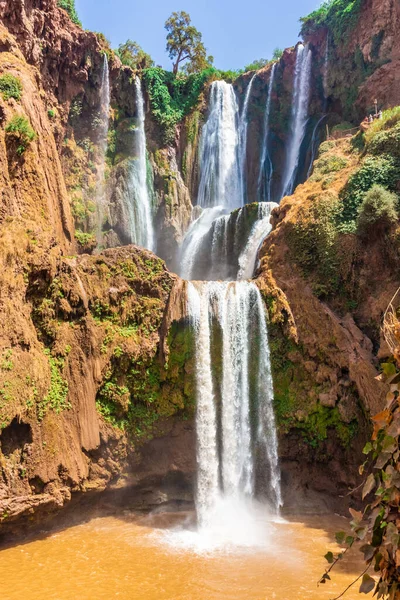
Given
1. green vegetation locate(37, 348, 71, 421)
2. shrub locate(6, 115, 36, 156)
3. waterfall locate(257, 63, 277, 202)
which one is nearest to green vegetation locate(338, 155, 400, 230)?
green vegetation locate(37, 348, 71, 421)

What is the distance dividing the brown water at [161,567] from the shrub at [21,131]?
12619 millimetres

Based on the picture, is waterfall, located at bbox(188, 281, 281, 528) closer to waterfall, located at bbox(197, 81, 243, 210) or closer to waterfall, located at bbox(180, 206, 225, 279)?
waterfall, located at bbox(180, 206, 225, 279)

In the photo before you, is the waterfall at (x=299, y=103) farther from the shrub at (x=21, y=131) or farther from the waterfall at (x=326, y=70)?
the shrub at (x=21, y=131)

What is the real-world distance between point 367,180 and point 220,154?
16.2 metres

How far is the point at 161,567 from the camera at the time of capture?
427 inches

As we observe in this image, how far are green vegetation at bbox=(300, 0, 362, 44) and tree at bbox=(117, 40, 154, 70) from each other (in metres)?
11.3

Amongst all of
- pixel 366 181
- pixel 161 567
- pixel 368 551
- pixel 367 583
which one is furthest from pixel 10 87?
pixel 367 583

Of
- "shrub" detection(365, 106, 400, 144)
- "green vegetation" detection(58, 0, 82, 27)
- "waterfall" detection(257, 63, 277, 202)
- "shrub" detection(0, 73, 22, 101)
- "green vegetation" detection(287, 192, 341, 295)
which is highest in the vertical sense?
"green vegetation" detection(58, 0, 82, 27)

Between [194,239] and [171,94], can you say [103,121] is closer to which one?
[171,94]

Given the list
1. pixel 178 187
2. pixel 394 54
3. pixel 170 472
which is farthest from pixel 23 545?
pixel 394 54

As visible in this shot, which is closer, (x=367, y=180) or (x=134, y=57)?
(x=367, y=180)

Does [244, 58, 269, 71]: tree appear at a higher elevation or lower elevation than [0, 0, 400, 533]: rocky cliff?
higher

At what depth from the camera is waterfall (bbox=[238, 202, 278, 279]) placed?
21.3 m

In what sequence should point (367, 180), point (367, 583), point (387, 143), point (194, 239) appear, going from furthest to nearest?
A: point (194, 239) < point (387, 143) < point (367, 180) < point (367, 583)
